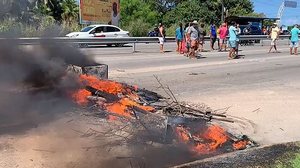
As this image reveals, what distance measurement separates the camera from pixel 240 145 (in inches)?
228

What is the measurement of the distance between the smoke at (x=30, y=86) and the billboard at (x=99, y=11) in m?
31.9

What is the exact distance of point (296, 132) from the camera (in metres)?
6.67

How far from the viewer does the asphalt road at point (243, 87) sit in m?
7.11

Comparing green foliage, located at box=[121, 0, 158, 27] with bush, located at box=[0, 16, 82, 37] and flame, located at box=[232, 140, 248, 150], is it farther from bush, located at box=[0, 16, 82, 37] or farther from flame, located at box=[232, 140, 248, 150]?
flame, located at box=[232, 140, 248, 150]

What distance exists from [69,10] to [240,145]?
3993 centimetres

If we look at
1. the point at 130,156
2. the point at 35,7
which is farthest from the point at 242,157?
the point at 35,7

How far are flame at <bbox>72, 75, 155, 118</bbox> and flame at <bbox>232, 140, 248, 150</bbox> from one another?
4.87ft

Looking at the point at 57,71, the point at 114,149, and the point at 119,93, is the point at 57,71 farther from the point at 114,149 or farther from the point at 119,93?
the point at 114,149

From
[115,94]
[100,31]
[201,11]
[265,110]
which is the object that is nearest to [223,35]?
[100,31]

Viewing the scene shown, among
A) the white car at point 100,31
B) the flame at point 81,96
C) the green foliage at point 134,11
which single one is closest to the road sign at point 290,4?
the green foliage at point 134,11

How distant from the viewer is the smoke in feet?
20.6

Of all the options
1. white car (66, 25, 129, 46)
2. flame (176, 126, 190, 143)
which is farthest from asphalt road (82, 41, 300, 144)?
white car (66, 25, 129, 46)

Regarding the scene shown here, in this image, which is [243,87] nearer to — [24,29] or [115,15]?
[24,29]

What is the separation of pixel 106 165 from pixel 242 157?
163 cm
